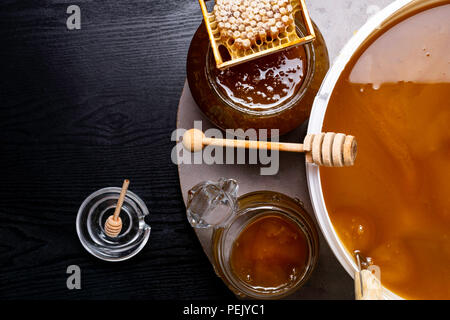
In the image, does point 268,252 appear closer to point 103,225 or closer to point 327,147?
point 327,147

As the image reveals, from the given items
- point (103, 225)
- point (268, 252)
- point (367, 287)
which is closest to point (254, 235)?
point (268, 252)

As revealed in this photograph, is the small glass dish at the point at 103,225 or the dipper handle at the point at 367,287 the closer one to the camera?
the dipper handle at the point at 367,287

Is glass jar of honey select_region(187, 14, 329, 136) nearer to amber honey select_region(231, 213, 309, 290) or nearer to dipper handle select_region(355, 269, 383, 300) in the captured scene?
amber honey select_region(231, 213, 309, 290)

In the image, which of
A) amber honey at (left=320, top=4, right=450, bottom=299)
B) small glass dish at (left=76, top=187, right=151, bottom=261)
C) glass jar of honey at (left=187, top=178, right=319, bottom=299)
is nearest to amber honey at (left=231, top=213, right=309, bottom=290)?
glass jar of honey at (left=187, top=178, right=319, bottom=299)

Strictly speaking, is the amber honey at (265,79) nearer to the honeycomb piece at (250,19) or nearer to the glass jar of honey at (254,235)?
the honeycomb piece at (250,19)

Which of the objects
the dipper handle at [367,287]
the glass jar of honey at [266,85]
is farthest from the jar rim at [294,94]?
the dipper handle at [367,287]
